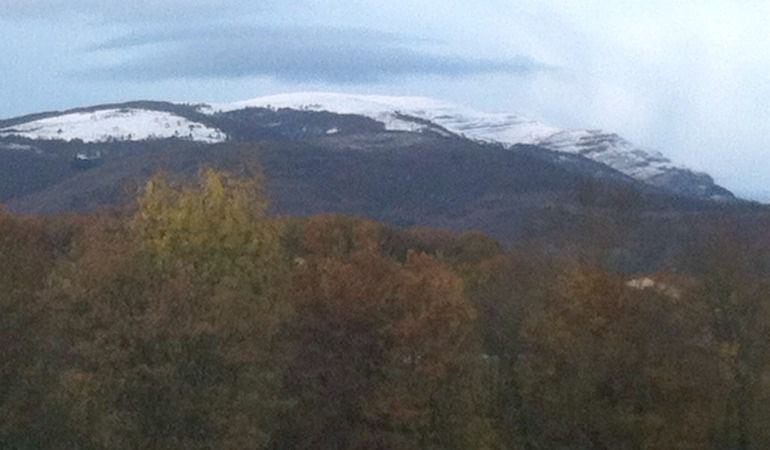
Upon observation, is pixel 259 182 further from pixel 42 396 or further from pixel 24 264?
pixel 42 396

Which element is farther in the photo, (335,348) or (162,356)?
(335,348)

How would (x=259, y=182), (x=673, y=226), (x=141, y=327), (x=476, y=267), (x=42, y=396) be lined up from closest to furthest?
(x=141, y=327), (x=42, y=396), (x=259, y=182), (x=476, y=267), (x=673, y=226)

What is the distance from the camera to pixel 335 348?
146 feet

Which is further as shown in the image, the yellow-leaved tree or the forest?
the forest

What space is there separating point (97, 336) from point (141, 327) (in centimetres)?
131

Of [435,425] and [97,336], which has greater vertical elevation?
[97,336]

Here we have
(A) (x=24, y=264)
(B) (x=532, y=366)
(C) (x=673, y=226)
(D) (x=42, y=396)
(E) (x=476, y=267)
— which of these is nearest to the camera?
(D) (x=42, y=396)

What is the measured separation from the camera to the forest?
39188 mm

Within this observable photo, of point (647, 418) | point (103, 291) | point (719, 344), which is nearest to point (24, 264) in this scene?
point (103, 291)

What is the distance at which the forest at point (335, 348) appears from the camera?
129 feet

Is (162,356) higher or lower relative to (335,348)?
higher

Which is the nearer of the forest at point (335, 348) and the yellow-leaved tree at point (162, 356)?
the yellow-leaved tree at point (162, 356)

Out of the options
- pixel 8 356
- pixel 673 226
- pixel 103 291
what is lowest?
pixel 673 226

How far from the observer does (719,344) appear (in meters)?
54.5
